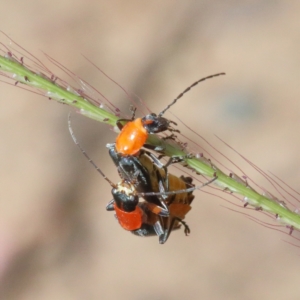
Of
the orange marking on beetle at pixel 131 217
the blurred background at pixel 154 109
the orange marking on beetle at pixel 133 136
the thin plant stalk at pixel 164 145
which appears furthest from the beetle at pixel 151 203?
the blurred background at pixel 154 109

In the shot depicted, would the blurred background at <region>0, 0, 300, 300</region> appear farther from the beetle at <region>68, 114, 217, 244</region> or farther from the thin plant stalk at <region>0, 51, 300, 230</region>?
the thin plant stalk at <region>0, 51, 300, 230</region>

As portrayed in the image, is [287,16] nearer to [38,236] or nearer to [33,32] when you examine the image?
[33,32]

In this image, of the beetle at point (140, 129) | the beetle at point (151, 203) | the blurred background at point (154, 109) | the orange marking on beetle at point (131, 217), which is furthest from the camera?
the blurred background at point (154, 109)

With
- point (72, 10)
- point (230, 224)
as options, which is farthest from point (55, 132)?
point (230, 224)

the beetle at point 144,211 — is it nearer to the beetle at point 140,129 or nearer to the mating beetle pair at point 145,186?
the mating beetle pair at point 145,186

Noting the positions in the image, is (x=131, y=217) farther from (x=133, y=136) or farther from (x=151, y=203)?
(x=133, y=136)

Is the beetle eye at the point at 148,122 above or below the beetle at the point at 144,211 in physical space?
above

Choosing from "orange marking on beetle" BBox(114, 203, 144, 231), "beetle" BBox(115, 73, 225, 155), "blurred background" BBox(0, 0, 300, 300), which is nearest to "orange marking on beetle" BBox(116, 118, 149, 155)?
"beetle" BBox(115, 73, 225, 155)

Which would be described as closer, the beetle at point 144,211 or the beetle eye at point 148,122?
the beetle eye at point 148,122
